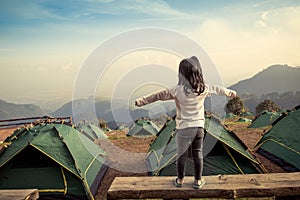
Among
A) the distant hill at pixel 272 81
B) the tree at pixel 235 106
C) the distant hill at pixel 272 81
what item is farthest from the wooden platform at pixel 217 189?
the distant hill at pixel 272 81

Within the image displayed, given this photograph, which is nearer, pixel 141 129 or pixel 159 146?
pixel 159 146

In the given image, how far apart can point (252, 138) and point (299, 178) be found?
9520 mm

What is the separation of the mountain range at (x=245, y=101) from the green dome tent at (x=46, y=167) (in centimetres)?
79

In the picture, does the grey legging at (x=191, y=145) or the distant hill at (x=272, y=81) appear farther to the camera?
the distant hill at (x=272, y=81)

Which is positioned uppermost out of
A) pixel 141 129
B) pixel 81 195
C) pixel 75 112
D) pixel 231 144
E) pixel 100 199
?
pixel 75 112

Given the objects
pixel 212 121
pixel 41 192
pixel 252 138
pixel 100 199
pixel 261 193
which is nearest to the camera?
pixel 261 193

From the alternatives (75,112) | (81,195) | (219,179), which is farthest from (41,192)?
(219,179)

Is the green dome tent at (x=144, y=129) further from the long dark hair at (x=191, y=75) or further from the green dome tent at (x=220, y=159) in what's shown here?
the long dark hair at (x=191, y=75)

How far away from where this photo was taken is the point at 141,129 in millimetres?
16047

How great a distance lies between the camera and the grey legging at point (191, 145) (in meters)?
3.77

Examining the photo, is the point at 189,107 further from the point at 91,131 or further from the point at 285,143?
the point at 91,131

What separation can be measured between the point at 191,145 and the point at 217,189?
637 millimetres

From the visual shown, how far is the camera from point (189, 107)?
375cm

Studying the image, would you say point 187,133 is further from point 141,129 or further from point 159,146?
point 141,129
